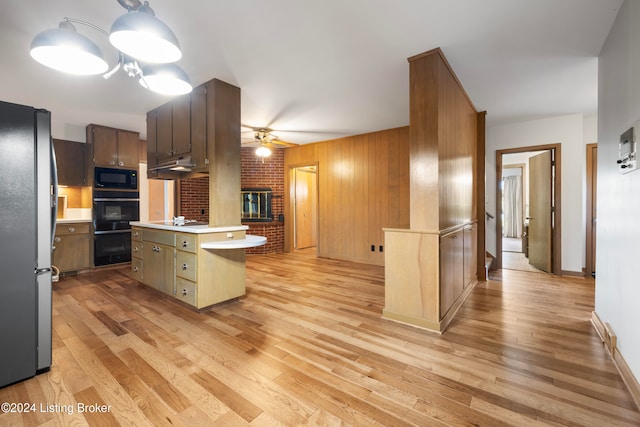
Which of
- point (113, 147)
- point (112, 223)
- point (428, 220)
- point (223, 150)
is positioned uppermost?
point (113, 147)

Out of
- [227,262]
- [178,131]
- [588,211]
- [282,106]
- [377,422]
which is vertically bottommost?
[377,422]

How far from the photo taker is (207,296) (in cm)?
289

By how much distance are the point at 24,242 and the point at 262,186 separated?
4.86 meters

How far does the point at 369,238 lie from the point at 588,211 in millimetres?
3453

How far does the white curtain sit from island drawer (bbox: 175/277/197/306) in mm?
9855

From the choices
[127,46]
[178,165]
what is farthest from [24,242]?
[178,165]

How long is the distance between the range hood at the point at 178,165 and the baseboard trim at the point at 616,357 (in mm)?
4017

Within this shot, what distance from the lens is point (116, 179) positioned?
4785mm

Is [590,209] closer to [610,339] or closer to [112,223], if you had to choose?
[610,339]

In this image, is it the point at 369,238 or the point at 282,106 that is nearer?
the point at 282,106

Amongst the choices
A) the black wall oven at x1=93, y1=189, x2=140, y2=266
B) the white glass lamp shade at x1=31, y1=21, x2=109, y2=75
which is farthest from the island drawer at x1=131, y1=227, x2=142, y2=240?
the white glass lamp shade at x1=31, y1=21, x2=109, y2=75

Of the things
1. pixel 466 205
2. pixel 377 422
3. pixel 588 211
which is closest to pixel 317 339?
pixel 377 422

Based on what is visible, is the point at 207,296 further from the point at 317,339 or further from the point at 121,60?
the point at 121,60

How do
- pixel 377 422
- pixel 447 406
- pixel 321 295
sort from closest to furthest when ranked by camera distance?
pixel 377 422, pixel 447 406, pixel 321 295
